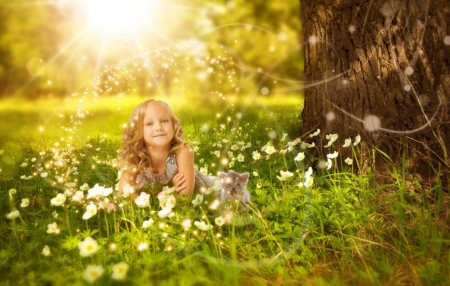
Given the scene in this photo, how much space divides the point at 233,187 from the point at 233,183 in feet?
0.10

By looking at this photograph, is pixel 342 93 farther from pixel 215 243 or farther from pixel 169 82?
pixel 169 82

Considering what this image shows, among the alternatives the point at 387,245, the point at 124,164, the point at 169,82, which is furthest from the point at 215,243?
the point at 169,82

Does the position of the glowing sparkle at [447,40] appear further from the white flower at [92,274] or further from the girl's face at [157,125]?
the white flower at [92,274]

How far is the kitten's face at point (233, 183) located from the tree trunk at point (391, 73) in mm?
968

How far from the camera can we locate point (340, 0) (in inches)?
136

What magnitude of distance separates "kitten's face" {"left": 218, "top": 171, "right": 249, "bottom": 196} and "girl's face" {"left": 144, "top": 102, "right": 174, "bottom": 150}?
2.04 feet

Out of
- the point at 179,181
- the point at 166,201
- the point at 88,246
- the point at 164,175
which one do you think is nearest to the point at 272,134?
the point at 164,175

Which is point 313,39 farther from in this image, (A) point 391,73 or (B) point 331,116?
(A) point 391,73

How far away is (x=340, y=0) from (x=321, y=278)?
222 centimetres

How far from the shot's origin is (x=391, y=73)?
3.21m

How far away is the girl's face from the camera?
335 centimetres

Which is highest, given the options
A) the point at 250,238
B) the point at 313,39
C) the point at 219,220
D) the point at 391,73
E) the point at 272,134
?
the point at 313,39

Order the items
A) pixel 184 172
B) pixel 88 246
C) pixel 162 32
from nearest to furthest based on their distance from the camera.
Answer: pixel 88 246 < pixel 184 172 < pixel 162 32

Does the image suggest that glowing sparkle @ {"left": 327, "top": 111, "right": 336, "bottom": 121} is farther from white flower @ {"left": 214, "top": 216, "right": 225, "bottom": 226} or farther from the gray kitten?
white flower @ {"left": 214, "top": 216, "right": 225, "bottom": 226}
